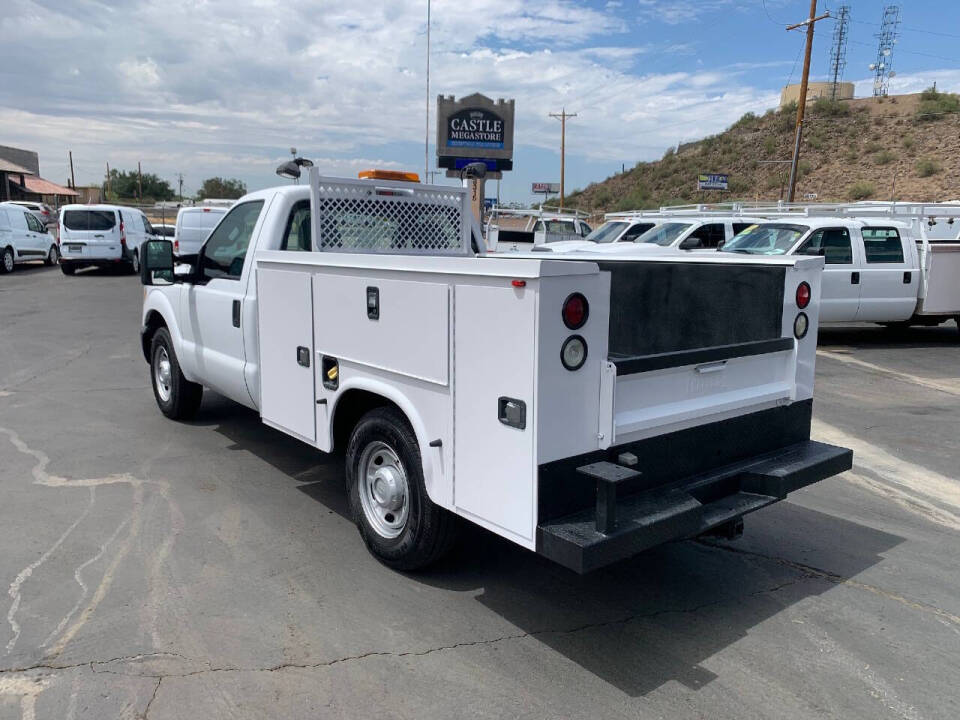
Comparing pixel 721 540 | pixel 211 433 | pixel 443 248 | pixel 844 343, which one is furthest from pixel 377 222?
pixel 844 343

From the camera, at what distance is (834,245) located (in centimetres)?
1249

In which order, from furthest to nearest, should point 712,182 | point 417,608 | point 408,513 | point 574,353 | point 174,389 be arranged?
1. point 712,182
2. point 174,389
3. point 408,513
4. point 417,608
5. point 574,353

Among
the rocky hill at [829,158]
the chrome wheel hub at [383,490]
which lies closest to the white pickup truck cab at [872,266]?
the chrome wheel hub at [383,490]

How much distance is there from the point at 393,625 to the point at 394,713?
667 mm

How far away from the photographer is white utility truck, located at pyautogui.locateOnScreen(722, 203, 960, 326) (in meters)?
12.4

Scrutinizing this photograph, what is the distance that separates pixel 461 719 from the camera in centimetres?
297

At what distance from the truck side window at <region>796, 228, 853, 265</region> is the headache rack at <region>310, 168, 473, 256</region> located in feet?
27.3

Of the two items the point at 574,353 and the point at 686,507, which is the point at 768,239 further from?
the point at 574,353

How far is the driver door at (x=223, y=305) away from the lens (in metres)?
5.52

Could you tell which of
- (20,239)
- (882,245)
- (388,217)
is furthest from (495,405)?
(20,239)

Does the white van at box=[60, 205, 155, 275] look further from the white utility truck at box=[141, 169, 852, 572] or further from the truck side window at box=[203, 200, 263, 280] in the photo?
the white utility truck at box=[141, 169, 852, 572]

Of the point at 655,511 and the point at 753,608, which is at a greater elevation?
the point at 655,511

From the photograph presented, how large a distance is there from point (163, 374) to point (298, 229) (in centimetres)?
278

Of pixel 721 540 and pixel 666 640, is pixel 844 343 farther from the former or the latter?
pixel 666 640
